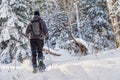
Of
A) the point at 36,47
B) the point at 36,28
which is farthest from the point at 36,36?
the point at 36,47

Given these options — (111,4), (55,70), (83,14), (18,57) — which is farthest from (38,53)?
(83,14)

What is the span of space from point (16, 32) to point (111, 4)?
267 inches

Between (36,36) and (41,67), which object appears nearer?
(41,67)

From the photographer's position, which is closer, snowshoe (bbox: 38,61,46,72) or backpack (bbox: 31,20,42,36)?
snowshoe (bbox: 38,61,46,72)

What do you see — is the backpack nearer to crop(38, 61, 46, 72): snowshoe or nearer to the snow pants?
the snow pants

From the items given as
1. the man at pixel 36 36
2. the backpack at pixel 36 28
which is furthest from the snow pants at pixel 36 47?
the backpack at pixel 36 28

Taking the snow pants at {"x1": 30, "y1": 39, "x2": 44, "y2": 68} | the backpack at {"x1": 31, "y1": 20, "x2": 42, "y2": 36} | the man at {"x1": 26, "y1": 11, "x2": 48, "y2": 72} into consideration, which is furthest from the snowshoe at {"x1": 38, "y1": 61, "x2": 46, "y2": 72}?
the backpack at {"x1": 31, "y1": 20, "x2": 42, "y2": 36}

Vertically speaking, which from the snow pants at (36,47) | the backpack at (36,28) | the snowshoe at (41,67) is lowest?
the snowshoe at (41,67)

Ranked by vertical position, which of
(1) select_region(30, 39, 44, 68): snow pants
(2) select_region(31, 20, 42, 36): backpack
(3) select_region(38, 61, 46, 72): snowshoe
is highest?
(2) select_region(31, 20, 42, 36): backpack

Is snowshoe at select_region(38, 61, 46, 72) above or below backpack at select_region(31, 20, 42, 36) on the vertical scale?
below

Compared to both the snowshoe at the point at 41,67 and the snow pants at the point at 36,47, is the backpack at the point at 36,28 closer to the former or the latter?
the snow pants at the point at 36,47

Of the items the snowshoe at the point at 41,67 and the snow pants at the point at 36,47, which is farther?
the snow pants at the point at 36,47

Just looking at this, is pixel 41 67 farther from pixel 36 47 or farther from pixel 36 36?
pixel 36 36

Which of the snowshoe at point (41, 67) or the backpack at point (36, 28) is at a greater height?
the backpack at point (36, 28)
